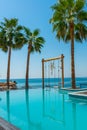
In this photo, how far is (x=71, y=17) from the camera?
2100 centimetres

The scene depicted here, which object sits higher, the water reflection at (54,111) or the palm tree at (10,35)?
the palm tree at (10,35)

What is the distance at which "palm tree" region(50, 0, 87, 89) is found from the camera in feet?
70.0

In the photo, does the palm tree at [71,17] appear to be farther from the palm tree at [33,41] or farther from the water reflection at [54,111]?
the water reflection at [54,111]

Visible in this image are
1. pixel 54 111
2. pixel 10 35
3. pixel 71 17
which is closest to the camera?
pixel 54 111

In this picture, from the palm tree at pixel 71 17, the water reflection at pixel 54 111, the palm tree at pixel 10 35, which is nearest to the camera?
the water reflection at pixel 54 111

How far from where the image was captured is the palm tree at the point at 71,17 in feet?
70.0

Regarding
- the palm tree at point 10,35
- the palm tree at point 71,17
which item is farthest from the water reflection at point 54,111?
the palm tree at point 10,35

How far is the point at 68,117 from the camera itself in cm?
964

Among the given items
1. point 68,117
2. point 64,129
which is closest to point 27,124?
point 64,129

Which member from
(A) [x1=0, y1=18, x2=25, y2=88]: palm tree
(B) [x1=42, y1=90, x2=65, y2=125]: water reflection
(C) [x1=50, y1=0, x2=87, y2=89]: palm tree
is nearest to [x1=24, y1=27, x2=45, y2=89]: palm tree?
(A) [x1=0, y1=18, x2=25, y2=88]: palm tree

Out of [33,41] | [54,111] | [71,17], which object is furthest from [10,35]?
[54,111]

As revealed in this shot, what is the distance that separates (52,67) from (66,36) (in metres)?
3.07

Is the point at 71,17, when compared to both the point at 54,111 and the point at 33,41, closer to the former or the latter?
the point at 33,41

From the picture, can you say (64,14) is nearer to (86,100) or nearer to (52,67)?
(52,67)
